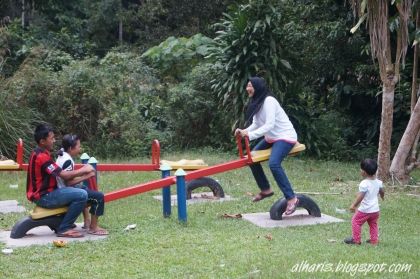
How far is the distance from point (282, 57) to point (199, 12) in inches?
424

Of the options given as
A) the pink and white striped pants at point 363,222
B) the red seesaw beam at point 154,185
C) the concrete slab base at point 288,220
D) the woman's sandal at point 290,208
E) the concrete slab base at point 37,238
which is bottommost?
the concrete slab base at point 288,220

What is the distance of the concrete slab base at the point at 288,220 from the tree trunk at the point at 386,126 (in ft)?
8.95

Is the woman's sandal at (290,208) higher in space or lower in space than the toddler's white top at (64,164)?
lower

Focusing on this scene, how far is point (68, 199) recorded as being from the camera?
7324 millimetres

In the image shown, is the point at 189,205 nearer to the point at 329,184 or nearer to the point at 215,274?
the point at 329,184

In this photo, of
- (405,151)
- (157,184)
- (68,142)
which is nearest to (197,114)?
(405,151)

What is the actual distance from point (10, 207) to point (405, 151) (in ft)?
20.7

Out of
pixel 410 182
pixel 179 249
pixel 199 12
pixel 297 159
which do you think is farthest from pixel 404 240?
pixel 199 12

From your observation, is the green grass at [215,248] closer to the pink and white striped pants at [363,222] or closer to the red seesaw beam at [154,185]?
the pink and white striped pants at [363,222]

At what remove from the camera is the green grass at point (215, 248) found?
5.97 m

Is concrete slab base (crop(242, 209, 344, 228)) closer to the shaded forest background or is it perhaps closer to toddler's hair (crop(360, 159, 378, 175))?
toddler's hair (crop(360, 159, 378, 175))

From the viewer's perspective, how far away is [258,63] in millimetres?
14805

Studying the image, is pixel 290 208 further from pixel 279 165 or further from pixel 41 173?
pixel 41 173

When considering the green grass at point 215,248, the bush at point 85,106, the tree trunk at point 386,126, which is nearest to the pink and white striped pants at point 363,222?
the green grass at point 215,248
